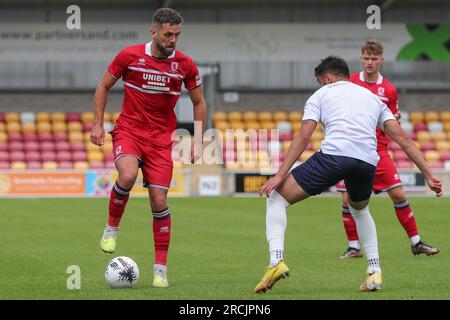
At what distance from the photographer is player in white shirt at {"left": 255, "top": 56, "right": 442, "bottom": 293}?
7.71m

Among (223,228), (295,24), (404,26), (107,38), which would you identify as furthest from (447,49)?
(223,228)

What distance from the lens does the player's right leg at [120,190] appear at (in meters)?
8.53

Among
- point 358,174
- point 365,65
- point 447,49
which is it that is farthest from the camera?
point 447,49

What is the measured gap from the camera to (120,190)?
28.7 feet

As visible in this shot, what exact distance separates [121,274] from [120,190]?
84 cm

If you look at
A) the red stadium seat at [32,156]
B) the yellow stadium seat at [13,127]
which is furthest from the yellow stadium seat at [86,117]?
the red stadium seat at [32,156]

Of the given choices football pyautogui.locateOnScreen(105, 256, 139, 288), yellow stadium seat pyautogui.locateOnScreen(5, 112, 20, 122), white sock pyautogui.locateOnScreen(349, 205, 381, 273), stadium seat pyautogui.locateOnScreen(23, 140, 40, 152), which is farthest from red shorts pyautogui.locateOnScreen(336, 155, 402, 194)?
yellow stadium seat pyautogui.locateOnScreen(5, 112, 20, 122)

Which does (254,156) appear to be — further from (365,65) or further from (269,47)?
(365,65)

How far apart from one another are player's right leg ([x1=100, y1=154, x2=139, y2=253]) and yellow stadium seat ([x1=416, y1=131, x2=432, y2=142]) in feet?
75.8

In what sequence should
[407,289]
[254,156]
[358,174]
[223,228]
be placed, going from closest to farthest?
1. [358,174]
2. [407,289]
3. [223,228]
4. [254,156]

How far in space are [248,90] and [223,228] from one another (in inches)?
653

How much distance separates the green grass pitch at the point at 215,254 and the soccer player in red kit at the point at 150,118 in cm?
70

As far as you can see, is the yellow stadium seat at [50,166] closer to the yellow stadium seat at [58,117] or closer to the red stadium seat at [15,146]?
the red stadium seat at [15,146]
